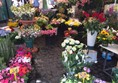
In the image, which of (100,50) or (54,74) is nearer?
(54,74)

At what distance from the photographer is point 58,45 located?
15.7 ft

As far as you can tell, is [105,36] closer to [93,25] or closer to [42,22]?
[93,25]

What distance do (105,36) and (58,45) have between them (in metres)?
1.66

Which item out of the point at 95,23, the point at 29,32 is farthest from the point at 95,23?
the point at 29,32

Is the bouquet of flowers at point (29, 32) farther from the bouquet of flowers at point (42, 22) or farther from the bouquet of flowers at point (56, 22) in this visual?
the bouquet of flowers at point (56, 22)

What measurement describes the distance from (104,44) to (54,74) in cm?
99

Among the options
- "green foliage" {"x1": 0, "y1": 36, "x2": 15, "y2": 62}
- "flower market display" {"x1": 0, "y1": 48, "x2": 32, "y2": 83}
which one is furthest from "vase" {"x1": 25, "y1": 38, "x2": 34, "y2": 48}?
"flower market display" {"x1": 0, "y1": 48, "x2": 32, "y2": 83}

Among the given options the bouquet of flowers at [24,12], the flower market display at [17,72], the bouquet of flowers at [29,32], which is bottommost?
the flower market display at [17,72]

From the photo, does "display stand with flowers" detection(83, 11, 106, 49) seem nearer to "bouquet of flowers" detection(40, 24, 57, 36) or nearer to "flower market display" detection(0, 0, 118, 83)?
"flower market display" detection(0, 0, 118, 83)

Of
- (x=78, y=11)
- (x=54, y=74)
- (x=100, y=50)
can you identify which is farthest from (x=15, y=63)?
(x=78, y=11)

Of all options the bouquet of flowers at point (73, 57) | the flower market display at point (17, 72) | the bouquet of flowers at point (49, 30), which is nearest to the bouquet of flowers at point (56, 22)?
the bouquet of flowers at point (49, 30)

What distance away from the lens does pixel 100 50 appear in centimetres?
428

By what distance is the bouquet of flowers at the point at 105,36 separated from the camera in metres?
3.28

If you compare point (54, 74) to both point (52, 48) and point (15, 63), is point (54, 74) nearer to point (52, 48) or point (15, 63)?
point (15, 63)
